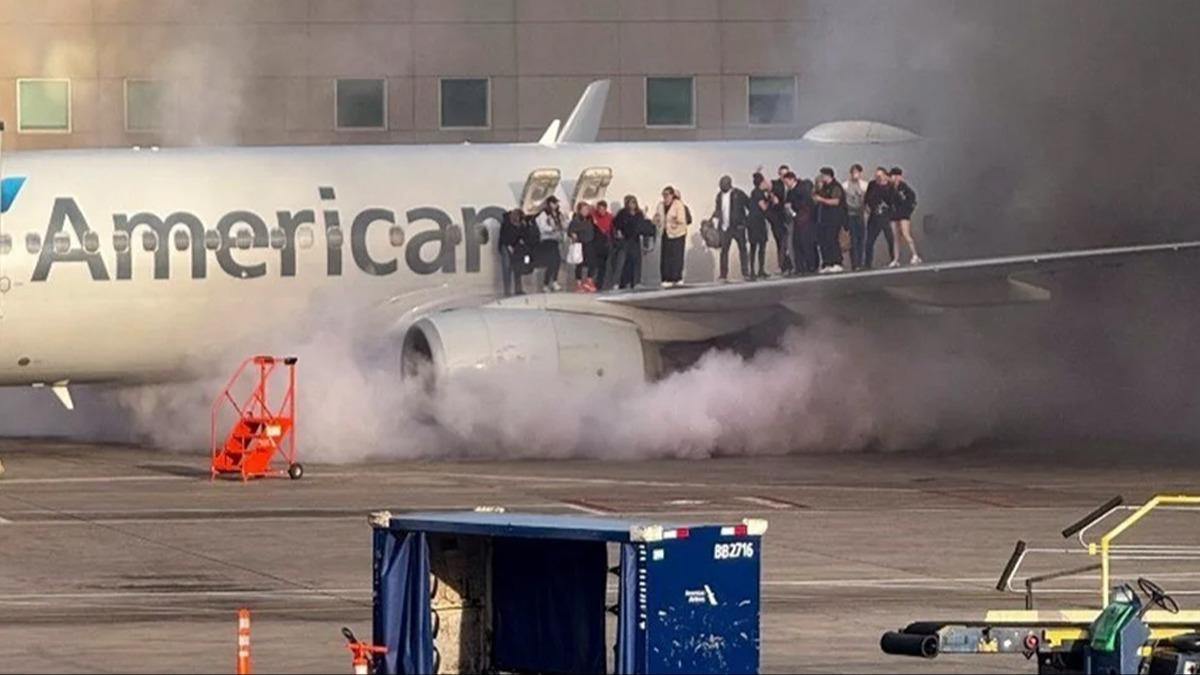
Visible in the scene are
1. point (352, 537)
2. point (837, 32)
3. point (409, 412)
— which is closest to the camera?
point (352, 537)

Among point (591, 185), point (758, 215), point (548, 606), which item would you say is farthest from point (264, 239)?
point (548, 606)

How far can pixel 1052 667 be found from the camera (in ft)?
49.8

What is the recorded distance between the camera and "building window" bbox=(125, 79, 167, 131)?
44.2m

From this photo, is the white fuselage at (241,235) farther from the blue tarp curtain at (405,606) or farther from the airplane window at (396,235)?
the blue tarp curtain at (405,606)

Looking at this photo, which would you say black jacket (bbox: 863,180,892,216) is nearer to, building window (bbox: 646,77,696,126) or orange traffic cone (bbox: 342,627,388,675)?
building window (bbox: 646,77,696,126)

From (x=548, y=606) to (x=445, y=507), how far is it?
10.3 meters

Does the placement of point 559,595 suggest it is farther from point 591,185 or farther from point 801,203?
point 801,203

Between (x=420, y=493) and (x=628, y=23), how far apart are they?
18.6 metres

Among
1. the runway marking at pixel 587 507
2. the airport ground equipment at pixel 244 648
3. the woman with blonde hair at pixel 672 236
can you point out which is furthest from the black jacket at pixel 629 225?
the airport ground equipment at pixel 244 648

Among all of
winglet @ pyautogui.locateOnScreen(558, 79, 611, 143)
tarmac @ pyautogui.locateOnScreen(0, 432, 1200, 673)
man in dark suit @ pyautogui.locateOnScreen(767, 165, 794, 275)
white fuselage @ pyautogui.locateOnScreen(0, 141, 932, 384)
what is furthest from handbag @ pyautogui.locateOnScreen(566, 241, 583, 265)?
winglet @ pyautogui.locateOnScreen(558, 79, 611, 143)

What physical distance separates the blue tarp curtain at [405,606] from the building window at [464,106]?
99.4 ft

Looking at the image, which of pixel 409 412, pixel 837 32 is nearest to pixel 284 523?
pixel 409 412

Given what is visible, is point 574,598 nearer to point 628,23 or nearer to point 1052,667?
point 1052,667

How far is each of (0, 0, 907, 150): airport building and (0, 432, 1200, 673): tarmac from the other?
9090 mm
